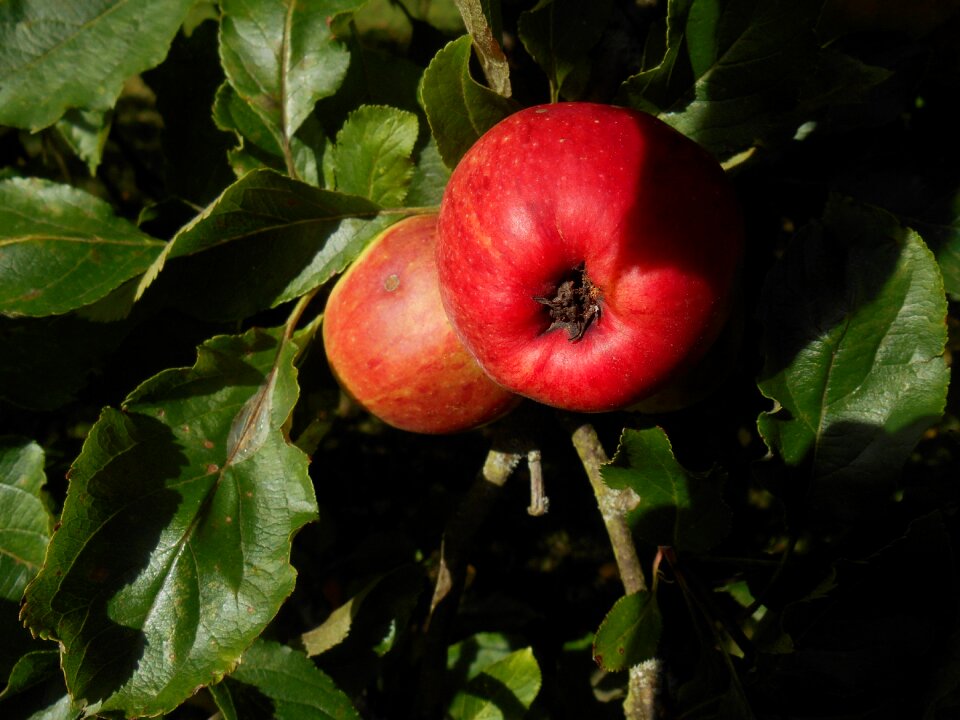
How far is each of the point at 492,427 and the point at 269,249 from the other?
0.49 metres

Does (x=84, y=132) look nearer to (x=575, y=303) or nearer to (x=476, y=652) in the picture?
(x=575, y=303)

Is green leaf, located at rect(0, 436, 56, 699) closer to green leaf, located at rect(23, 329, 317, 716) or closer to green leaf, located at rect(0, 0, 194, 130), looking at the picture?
green leaf, located at rect(23, 329, 317, 716)

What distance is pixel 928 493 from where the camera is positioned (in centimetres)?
108

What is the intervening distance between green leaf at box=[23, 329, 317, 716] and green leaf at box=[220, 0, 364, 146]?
0.34m

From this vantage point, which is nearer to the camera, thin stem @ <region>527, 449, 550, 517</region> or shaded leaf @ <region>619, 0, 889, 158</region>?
shaded leaf @ <region>619, 0, 889, 158</region>

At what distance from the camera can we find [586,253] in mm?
841

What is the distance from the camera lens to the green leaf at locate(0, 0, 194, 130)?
1060 millimetres

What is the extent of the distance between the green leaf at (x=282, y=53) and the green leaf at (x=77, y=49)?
0.07 metres

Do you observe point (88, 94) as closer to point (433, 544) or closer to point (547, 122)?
point (547, 122)

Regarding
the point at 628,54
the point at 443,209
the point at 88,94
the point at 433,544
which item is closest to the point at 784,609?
the point at 443,209

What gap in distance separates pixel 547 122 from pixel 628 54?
31cm

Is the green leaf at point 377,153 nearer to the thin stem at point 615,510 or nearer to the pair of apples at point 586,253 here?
the pair of apples at point 586,253

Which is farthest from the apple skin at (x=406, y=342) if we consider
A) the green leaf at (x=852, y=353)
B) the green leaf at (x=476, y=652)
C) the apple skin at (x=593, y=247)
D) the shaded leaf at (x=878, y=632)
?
the green leaf at (x=476, y=652)

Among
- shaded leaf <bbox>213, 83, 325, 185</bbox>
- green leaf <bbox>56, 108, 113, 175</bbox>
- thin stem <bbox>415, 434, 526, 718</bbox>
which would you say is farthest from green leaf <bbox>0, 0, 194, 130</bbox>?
thin stem <bbox>415, 434, 526, 718</bbox>
